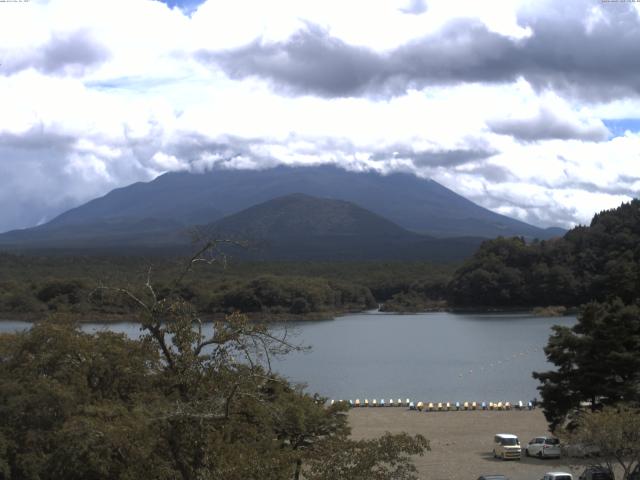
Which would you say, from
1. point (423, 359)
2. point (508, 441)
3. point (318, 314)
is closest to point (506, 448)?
point (508, 441)

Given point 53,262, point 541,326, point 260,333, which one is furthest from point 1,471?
point 53,262

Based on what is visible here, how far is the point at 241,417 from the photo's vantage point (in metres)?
8.78

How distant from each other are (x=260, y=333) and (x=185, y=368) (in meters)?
0.76

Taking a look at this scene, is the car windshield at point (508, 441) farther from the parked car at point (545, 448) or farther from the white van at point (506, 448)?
the parked car at point (545, 448)

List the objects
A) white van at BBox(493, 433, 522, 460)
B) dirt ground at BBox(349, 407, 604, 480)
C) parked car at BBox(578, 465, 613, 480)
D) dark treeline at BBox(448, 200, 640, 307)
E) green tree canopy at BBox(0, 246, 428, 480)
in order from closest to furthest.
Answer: green tree canopy at BBox(0, 246, 428, 480) < parked car at BBox(578, 465, 613, 480) < dirt ground at BBox(349, 407, 604, 480) < white van at BBox(493, 433, 522, 460) < dark treeline at BBox(448, 200, 640, 307)

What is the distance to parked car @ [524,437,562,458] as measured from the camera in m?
20.0

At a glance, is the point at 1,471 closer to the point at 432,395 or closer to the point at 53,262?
the point at 432,395

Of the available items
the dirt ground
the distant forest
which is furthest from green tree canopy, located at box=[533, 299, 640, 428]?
the distant forest

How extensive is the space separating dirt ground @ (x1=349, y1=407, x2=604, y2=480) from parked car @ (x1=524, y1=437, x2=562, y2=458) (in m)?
0.15

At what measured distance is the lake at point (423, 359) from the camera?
35.2m

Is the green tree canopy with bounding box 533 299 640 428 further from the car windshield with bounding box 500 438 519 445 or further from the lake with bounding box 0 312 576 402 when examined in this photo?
the lake with bounding box 0 312 576 402

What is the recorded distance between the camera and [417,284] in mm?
93375

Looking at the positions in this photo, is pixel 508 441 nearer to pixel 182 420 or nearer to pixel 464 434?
pixel 464 434

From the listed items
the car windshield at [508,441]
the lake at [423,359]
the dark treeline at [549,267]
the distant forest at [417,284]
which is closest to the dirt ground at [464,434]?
the car windshield at [508,441]
